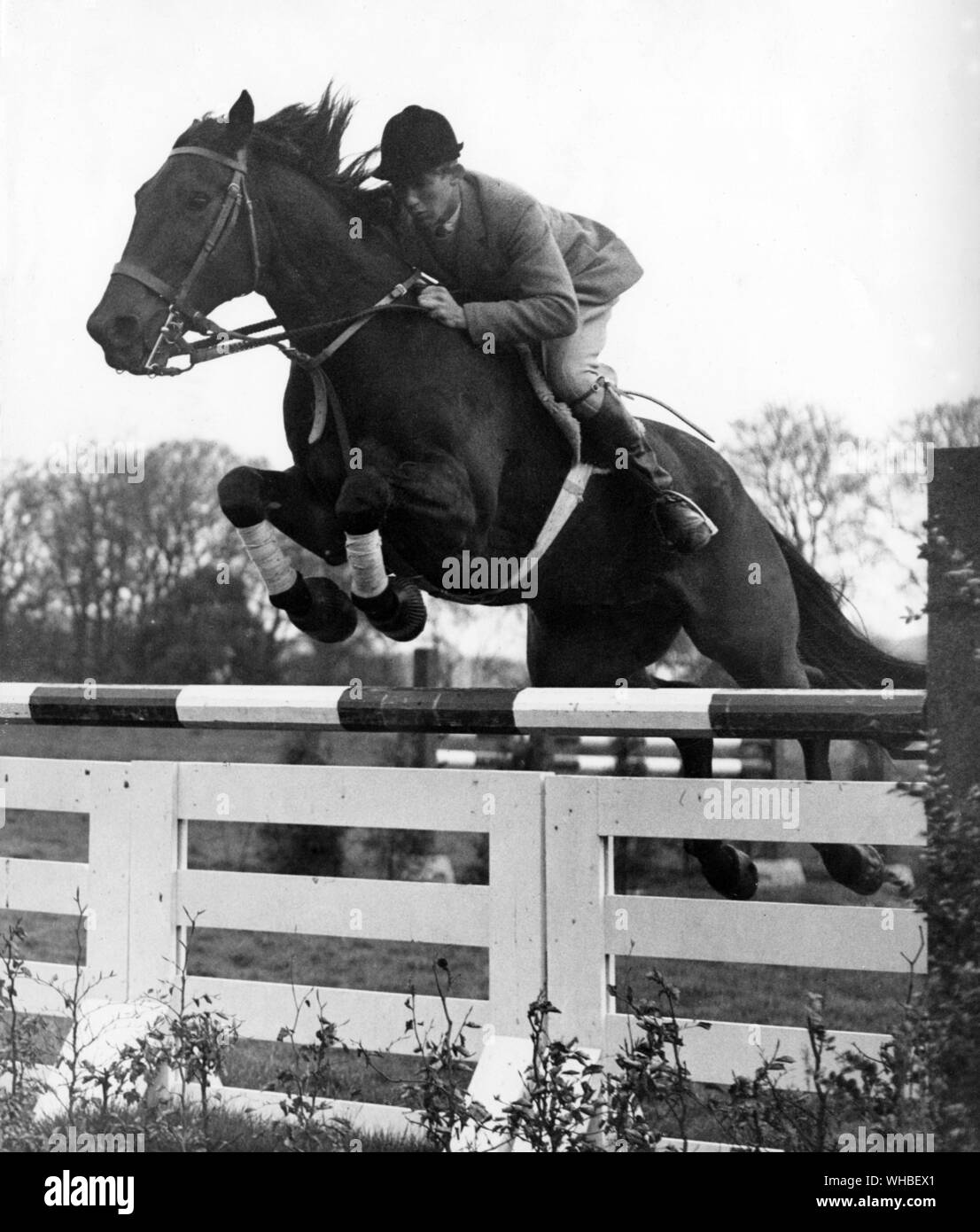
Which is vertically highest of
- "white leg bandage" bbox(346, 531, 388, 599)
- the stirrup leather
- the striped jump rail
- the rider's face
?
the rider's face

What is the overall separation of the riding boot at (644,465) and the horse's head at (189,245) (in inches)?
31.3

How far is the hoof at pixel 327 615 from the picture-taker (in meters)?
3.01

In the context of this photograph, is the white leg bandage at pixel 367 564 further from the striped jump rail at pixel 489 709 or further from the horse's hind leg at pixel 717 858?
the horse's hind leg at pixel 717 858

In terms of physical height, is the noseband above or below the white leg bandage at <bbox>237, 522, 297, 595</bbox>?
above

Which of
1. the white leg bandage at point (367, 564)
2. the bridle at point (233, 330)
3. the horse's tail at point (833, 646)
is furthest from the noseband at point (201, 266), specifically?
the horse's tail at point (833, 646)

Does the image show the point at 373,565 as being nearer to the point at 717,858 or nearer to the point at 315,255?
the point at 315,255

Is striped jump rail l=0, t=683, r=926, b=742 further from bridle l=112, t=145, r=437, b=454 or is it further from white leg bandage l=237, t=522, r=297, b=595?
bridle l=112, t=145, r=437, b=454

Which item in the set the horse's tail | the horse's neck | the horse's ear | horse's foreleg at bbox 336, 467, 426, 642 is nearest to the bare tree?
the horse's tail

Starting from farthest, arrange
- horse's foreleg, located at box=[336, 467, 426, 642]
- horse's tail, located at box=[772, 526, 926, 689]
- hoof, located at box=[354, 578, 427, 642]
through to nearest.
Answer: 1. hoof, located at box=[354, 578, 427, 642]
2. horse's foreleg, located at box=[336, 467, 426, 642]
3. horse's tail, located at box=[772, 526, 926, 689]

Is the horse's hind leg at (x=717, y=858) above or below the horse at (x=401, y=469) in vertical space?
below

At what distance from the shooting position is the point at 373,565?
113 inches

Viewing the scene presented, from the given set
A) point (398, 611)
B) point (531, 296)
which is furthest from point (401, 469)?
point (531, 296)

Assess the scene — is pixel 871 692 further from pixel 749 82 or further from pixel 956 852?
pixel 749 82

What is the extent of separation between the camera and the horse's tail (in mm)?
2705
